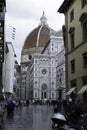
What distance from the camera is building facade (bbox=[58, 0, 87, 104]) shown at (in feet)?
125

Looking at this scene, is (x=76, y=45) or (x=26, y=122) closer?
(x=26, y=122)

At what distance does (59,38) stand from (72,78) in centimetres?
11568

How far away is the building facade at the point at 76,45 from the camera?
38.2m

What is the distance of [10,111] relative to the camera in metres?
40.3

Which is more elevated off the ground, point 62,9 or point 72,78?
point 62,9

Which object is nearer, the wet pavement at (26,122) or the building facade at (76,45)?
the wet pavement at (26,122)

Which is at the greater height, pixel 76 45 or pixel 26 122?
pixel 76 45

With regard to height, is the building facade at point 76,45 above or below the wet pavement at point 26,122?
above

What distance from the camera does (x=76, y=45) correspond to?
4103cm

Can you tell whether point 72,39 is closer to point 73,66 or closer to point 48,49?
point 73,66

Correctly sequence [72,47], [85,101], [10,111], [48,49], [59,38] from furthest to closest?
[48,49]
[59,38]
[72,47]
[10,111]
[85,101]

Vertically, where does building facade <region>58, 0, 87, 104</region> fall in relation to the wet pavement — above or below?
above

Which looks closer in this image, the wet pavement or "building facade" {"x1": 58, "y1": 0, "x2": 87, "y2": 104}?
the wet pavement

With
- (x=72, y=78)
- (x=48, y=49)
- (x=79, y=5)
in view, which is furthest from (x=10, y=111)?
(x=48, y=49)
